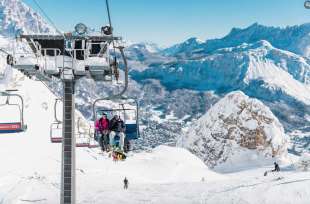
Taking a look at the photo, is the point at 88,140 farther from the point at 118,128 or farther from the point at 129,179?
the point at 129,179

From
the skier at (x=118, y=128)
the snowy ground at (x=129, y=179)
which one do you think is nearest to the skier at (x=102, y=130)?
the skier at (x=118, y=128)

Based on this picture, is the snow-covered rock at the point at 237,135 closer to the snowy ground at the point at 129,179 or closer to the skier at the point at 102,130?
the snowy ground at the point at 129,179

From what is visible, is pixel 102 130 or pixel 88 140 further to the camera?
pixel 88 140

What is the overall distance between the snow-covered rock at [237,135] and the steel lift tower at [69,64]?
92748 millimetres

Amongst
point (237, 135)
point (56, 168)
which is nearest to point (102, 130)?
point (56, 168)

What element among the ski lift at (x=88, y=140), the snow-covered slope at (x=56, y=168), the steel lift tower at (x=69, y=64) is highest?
the steel lift tower at (x=69, y=64)

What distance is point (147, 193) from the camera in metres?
46.5

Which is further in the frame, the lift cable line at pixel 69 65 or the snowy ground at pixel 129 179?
the snowy ground at pixel 129 179

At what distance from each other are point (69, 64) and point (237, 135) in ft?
359

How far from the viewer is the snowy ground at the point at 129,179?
42219 mm

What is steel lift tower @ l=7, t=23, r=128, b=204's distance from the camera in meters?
26.0

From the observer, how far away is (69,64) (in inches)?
1059

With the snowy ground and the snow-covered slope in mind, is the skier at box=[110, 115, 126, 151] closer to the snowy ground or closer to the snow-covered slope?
the snowy ground

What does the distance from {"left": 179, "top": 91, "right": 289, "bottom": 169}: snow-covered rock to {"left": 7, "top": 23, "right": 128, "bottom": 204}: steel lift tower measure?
92748 millimetres
